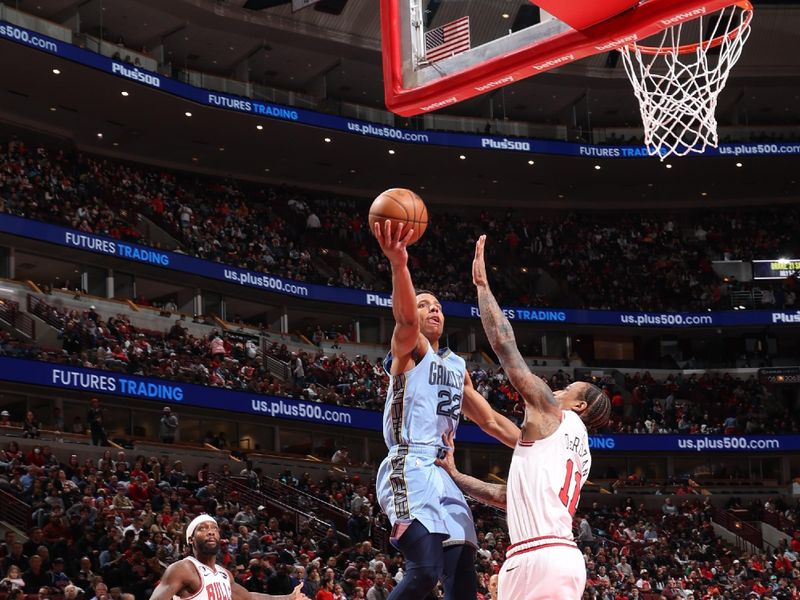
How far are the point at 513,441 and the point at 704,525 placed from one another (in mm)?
25285

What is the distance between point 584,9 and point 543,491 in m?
3.06

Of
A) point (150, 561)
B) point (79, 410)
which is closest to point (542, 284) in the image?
point (79, 410)

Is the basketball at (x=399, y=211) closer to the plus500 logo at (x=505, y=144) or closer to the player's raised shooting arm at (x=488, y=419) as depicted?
the player's raised shooting arm at (x=488, y=419)

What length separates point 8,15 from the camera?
28.3 meters

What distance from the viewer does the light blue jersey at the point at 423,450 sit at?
225 inches

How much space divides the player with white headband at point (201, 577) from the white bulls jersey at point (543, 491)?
2.10m

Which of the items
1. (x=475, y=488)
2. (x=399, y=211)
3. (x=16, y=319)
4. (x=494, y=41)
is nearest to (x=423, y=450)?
(x=475, y=488)

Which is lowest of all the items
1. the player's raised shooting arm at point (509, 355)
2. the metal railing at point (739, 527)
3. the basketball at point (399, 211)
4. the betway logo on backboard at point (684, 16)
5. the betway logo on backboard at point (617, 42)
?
the metal railing at point (739, 527)

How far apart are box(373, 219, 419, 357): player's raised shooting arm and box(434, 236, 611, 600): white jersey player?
37 cm

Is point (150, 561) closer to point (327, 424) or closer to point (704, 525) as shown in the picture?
point (327, 424)

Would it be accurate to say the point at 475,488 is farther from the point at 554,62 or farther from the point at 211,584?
the point at 554,62

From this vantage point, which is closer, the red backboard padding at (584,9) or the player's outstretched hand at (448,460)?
the player's outstretched hand at (448,460)

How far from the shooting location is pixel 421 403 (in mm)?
5859

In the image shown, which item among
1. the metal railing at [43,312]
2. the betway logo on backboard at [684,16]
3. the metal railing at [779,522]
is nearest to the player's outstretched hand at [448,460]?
the betway logo on backboard at [684,16]
